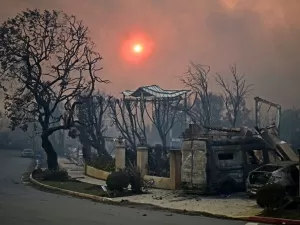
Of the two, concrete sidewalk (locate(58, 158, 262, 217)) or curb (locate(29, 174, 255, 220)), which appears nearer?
curb (locate(29, 174, 255, 220))

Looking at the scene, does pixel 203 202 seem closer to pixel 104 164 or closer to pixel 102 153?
pixel 104 164

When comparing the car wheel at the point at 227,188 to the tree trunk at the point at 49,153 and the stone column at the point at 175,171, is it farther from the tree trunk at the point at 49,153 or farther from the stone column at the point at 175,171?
the tree trunk at the point at 49,153

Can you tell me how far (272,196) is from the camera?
14.8 m

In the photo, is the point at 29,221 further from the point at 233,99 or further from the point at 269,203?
the point at 233,99

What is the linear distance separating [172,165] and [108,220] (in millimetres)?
9714

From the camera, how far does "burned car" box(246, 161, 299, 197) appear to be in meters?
17.3

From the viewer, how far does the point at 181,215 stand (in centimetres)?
1546

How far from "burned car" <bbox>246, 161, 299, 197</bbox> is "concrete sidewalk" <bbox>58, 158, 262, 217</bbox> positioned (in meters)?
0.68

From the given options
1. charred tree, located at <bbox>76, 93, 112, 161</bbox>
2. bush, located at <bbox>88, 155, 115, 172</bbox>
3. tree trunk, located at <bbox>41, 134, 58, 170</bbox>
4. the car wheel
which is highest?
charred tree, located at <bbox>76, 93, 112, 161</bbox>

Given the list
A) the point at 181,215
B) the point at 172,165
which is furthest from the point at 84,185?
the point at 181,215

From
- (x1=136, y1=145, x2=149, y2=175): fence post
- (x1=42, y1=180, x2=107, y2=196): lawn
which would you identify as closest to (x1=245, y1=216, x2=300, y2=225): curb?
(x1=42, y1=180, x2=107, y2=196): lawn

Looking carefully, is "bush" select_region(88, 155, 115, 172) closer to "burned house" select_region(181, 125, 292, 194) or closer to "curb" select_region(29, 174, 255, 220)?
"curb" select_region(29, 174, 255, 220)

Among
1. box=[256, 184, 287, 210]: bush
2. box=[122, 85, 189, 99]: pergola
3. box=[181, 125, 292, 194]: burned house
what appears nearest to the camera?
box=[256, 184, 287, 210]: bush

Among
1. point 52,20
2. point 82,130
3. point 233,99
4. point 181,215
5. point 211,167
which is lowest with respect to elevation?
point 181,215
